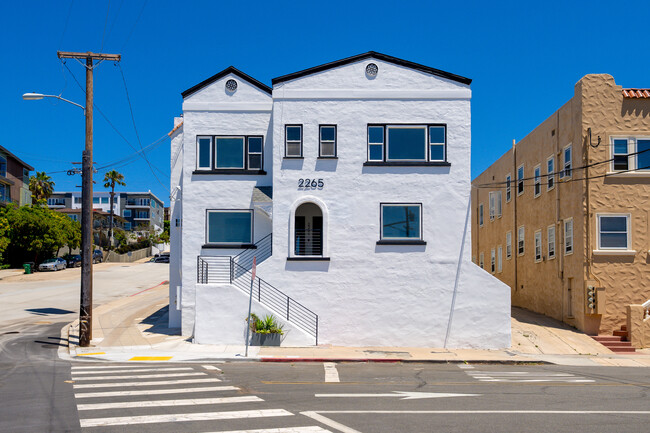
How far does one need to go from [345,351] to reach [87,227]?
372 inches

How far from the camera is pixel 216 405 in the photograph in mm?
11664

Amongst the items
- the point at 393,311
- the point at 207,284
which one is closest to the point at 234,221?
the point at 207,284

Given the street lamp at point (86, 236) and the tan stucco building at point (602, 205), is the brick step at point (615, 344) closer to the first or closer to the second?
the tan stucco building at point (602, 205)

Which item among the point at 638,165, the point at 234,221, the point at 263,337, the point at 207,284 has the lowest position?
the point at 263,337

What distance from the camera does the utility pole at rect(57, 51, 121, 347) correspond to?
21719 mm

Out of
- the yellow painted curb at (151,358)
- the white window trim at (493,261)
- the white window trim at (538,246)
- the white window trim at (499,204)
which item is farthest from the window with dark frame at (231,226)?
the white window trim at (493,261)

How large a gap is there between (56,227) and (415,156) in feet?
161

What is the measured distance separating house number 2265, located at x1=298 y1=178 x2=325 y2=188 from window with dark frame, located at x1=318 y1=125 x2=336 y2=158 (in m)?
1.04

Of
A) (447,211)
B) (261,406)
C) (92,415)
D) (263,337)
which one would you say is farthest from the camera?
(447,211)

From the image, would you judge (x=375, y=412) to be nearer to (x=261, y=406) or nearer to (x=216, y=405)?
(x=261, y=406)

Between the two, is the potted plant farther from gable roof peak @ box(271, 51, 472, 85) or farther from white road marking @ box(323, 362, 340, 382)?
gable roof peak @ box(271, 51, 472, 85)

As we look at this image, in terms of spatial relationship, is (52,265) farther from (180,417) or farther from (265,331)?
(180,417)

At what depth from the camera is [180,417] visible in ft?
34.8

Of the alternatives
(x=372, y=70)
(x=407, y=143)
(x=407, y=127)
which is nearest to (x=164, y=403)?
(x=407, y=143)
